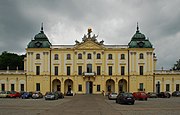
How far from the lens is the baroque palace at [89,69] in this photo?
82.5 metres

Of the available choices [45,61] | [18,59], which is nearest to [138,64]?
[45,61]

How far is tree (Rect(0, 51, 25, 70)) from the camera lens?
325ft

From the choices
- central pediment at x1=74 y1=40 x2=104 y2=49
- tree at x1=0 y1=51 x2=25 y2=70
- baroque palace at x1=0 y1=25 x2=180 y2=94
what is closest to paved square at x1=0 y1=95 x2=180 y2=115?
baroque palace at x1=0 y1=25 x2=180 y2=94

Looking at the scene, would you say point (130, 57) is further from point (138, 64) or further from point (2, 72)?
point (2, 72)

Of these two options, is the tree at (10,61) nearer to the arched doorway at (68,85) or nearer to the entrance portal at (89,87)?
the arched doorway at (68,85)

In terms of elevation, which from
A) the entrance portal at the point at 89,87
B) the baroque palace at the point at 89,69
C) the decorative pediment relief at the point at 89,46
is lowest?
the entrance portal at the point at 89,87

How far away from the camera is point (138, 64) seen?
82625mm

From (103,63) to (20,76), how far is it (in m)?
21.5

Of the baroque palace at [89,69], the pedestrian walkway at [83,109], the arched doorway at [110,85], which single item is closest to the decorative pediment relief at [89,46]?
the baroque palace at [89,69]

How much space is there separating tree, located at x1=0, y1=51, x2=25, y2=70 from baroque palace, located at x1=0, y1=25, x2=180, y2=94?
52.2 feet

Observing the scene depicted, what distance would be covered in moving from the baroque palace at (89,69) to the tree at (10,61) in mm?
15897

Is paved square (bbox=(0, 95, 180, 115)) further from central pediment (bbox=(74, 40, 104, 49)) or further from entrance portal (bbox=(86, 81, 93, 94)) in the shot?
central pediment (bbox=(74, 40, 104, 49))

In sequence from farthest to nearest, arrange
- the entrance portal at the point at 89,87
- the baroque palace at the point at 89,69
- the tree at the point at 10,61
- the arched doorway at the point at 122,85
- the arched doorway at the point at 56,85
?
the tree at the point at 10,61, the arched doorway at the point at 122,85, the arched doorway at the point at 56,85, the entrance portal at the point at 89,87, the baroque palace at the point at 89,69

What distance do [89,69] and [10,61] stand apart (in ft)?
97.7
